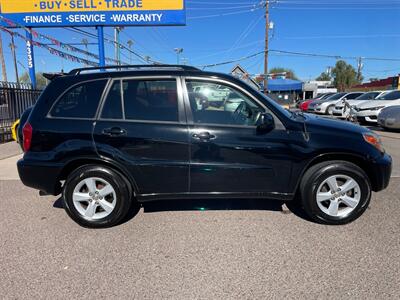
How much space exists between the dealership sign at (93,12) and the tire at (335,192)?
11.3 meters

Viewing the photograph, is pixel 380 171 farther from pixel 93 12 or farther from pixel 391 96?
pixel 93 12

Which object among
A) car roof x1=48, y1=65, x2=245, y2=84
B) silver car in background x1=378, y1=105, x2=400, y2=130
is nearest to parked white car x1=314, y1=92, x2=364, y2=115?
silver car in background x1=378, y1=105, x2=400, y2=130

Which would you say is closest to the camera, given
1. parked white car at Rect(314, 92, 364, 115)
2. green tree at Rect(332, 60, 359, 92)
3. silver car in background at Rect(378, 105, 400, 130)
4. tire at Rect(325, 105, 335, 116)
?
Answer: silver car in background at Rect(378, 105, 400, 130)

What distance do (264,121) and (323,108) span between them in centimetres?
1753

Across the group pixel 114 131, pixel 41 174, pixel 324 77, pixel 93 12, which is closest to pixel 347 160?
pixel 114 131

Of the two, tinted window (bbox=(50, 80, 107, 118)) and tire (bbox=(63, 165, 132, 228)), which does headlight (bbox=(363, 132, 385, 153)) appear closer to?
tire (bbox=(63, 165, 132, 228))

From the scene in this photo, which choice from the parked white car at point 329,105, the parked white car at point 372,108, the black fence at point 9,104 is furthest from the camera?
the parked white car at point 329,105

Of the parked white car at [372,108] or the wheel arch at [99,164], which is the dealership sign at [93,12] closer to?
the parked white car at [372,108]

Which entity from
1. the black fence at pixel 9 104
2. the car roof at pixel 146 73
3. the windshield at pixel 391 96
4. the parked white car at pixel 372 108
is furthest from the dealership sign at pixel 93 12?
the car roof at pixel 146 73

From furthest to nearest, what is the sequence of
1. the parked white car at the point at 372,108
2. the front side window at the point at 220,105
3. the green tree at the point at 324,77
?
the green tree at the point at 324,77 < the parked white car at the point at 372,108 < the front side window at the point at 220,105

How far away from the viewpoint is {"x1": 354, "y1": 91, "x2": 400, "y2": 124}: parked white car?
12539 millimetres

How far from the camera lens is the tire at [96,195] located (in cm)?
338

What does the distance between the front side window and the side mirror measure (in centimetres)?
7

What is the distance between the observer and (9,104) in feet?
32.0
